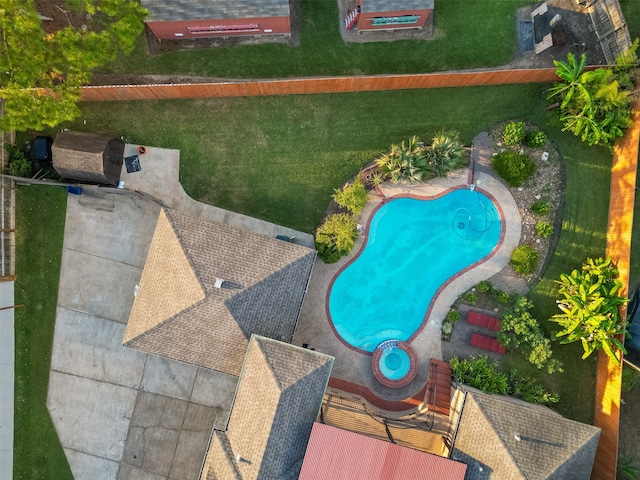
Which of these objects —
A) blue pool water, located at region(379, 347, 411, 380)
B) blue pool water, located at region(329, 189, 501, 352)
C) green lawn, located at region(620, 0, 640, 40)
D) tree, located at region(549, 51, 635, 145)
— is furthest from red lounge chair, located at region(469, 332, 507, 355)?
green lawn, located at region(620, 0, 640, 40)

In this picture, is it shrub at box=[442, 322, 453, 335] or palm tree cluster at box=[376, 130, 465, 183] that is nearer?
palm tree cluster at box=[376, 130, 465, 183]

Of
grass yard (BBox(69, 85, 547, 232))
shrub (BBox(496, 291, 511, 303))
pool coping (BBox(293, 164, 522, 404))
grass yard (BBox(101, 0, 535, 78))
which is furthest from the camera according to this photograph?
grass yard (BBox(69, 85, 547, 232))

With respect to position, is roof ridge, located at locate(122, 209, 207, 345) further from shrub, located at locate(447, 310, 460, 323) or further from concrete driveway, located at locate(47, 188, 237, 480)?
shrub, located at locate(447, 310, 460, 323)

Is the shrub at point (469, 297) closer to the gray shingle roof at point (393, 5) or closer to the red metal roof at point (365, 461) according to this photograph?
the red metal roof at point (365, 461)

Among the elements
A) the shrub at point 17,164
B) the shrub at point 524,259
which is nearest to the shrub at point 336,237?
the shrub at point 524,259

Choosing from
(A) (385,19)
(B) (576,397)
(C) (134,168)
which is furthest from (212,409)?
(A) (385,19)

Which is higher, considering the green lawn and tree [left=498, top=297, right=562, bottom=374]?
the green lawn

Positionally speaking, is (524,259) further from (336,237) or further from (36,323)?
(36,323)
